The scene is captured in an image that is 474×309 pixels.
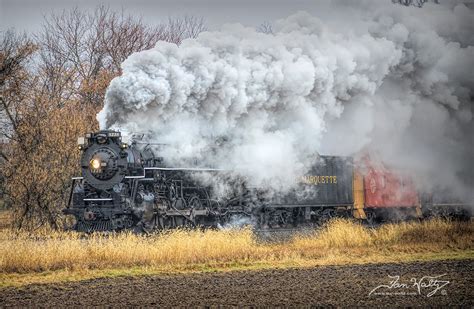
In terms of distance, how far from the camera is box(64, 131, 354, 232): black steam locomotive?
2005cm

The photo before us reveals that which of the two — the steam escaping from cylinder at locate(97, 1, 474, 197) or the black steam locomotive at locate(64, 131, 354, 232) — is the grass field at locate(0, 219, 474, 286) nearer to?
the black steam locomotive at locate(64, 131, 354, 232)

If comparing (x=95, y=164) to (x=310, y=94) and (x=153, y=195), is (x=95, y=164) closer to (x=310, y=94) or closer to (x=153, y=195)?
(x=153, y=195)

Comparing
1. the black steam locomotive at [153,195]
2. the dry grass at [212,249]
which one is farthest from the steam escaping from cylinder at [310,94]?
the dry grass at [212,249]

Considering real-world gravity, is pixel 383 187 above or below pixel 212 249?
above

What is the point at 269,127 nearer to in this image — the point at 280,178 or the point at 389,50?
the point at 280,178

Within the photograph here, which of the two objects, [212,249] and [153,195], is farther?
[153,195]

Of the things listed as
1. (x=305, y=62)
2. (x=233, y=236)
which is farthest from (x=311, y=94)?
(x=233, y=236)

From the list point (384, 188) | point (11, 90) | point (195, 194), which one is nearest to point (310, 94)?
point (195, 194)

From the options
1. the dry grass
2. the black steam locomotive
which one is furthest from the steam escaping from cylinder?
the dry grass

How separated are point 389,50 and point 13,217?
1396 cm

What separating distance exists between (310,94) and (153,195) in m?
6.07

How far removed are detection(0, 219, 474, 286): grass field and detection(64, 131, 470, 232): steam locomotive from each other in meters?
1.61

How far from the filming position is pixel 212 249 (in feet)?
53.7

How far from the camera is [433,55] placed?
81.5 ft
